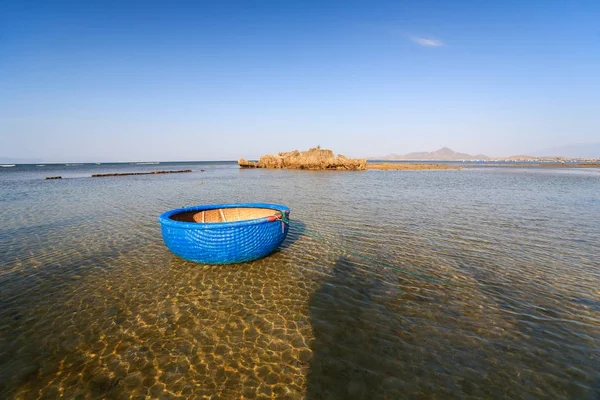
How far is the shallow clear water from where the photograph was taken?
4.37 metres

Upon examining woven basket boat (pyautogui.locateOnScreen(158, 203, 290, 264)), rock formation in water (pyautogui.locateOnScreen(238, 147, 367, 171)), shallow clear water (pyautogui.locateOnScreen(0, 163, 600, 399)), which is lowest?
shallow clear water (pyautogui.locateOnScreen(0, 163, 600, 399))

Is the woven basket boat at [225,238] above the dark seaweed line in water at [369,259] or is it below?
above

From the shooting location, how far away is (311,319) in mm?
6059

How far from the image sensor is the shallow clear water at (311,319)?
4.37m

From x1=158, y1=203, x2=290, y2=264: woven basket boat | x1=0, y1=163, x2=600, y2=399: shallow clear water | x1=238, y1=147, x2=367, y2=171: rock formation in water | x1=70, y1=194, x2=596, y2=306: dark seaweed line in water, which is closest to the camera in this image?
x1=0, y1=163, x2=600, y2=399: shallow clear water

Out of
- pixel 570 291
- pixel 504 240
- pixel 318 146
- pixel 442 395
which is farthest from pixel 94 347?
pixel 318 146

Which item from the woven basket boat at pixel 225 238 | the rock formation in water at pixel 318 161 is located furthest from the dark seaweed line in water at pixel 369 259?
the rock formation in water at pixel 318 161

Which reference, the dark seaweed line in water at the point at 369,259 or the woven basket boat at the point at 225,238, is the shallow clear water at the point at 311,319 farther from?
the woven basket boat at the point at 225,238

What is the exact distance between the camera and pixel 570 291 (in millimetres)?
7051

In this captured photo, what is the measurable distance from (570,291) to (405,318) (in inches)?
195

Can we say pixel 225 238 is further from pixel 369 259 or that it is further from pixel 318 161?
pixel 318 161

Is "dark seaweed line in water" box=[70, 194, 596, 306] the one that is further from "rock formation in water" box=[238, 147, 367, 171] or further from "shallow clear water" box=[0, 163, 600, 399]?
"rock formation in water" box=[238, 147, 367, 171]

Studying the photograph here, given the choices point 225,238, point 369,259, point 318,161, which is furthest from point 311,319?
point 318,161

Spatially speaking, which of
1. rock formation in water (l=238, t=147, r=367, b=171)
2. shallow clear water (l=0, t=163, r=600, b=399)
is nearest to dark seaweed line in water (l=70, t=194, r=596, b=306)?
shallow clear water (l=0, t=163, r=600, b=399)
